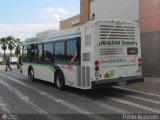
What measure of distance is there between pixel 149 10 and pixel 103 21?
9.30 meters

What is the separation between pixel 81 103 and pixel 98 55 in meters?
2.09

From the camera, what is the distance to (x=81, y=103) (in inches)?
452

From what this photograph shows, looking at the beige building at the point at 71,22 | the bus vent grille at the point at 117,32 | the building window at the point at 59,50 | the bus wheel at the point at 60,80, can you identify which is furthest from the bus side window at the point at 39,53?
the beige building at the point at 71,22

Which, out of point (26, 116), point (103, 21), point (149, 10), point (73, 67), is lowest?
point (26, 116)

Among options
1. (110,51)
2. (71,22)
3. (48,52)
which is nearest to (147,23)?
(48,52)

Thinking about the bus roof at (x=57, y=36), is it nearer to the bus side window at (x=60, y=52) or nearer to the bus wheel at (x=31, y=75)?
the bus side window at (x=60, y=52)

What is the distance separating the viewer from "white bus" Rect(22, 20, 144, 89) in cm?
1254

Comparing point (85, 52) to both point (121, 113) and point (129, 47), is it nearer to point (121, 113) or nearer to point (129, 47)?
point (129, 47)

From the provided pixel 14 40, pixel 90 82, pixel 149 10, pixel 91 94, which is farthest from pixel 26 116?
pixel 14 40

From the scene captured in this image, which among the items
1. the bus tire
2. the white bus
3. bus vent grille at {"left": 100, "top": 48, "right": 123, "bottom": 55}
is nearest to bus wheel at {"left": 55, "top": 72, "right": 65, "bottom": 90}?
the white bus

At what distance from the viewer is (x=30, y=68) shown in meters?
20.0

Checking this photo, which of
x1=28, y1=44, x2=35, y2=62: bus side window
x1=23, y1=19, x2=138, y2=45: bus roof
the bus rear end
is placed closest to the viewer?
the bus rear end

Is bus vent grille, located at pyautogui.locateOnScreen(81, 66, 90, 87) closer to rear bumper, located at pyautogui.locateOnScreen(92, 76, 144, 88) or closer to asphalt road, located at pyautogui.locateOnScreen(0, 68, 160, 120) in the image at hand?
rear bumper, located at pyautogui.locateOnScreen(92, 76, 144, 88)

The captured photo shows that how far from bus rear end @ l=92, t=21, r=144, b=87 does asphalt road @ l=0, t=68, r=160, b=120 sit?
2.40 feet
